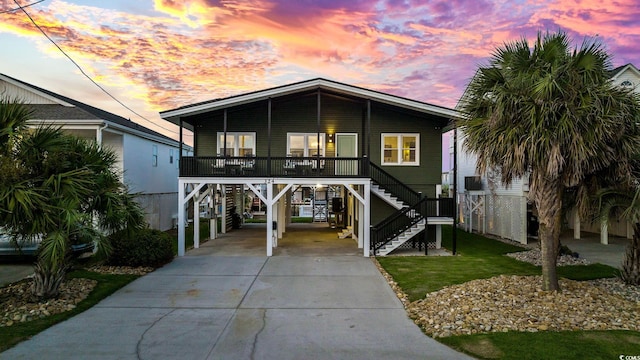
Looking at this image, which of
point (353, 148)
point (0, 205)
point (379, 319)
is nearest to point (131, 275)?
point (0, 205)

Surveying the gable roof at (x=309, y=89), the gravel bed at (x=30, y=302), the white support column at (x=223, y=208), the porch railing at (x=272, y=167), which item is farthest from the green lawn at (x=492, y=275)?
the white support column at (x=223, y=208)

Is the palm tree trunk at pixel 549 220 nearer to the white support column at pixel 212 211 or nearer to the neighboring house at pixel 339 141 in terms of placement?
the neighboring house at pixel 339 141

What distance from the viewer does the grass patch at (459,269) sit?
9523 mm

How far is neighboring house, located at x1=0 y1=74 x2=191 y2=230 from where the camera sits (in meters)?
15.6

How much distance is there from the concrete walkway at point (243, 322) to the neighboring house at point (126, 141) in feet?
24.4

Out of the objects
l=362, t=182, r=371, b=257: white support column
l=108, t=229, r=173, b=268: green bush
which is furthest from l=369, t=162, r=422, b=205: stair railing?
l=108, t=229, r=173, b=268: green bush

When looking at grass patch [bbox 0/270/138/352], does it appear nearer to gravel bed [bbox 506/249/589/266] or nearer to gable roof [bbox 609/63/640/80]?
gravel bed [bbox 506/249/589/266]

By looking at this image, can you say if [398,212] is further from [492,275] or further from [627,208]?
[627,208]

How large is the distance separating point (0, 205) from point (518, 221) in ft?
59.6

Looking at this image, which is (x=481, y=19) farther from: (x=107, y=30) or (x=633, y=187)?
(x=107, y=30)

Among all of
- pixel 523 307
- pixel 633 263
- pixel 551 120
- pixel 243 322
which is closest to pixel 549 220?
pixel 523 307

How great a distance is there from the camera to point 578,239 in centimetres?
1748

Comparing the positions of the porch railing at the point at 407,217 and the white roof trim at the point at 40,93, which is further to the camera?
the white roof trim at the point at 40,93

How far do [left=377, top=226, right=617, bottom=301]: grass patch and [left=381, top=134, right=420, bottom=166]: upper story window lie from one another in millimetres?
4374
